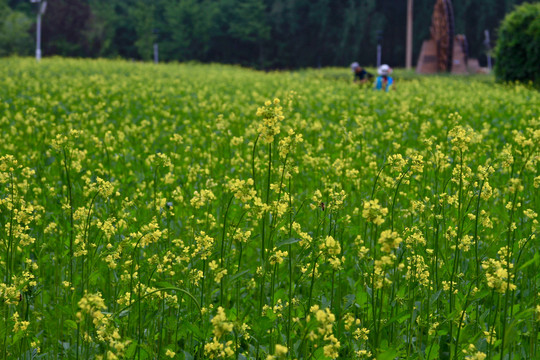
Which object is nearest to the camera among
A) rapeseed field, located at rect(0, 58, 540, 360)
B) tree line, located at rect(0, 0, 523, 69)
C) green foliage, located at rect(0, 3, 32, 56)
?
rapeseed field, located at rect(0, 58, 540, 360)

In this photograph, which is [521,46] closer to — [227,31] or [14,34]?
[227,31]

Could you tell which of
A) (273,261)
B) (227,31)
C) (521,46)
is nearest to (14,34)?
(227,31)

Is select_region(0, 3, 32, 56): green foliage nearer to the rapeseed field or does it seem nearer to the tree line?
the tree line

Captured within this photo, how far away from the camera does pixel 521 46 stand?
837 inches

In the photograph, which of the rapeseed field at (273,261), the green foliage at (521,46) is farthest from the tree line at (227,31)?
the rapeseed field at (273,261)

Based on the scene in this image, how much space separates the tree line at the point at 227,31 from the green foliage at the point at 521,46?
26.8 metres

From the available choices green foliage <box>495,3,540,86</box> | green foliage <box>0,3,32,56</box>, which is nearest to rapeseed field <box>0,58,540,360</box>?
green foliage <box>495,3,540,86</box>

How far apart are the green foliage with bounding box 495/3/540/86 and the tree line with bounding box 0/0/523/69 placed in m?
26.8

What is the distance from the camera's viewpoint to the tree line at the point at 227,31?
167 ft

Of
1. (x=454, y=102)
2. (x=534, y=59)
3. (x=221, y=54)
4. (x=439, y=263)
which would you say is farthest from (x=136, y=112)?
(x=221, y=54)

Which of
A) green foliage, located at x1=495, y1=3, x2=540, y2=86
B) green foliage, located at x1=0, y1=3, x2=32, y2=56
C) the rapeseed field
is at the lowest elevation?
the rapeseed field

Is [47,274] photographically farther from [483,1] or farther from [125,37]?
[125,37]

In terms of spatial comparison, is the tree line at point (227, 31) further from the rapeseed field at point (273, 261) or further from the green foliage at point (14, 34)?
the rapeseed field at point (273, 261)

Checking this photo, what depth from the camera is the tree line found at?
5088 cm
